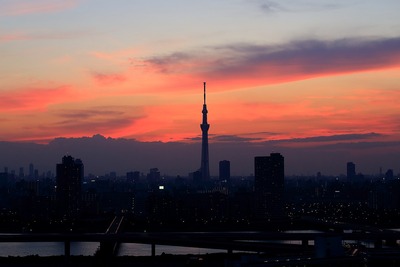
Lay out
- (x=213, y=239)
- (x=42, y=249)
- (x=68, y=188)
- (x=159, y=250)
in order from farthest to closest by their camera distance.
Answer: (x=68, y=188)
(x=42, y=249)
(x=159, y=250)
(x=213, y=239)

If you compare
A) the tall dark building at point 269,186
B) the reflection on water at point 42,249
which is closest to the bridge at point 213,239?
the reflection on water at point 42,249

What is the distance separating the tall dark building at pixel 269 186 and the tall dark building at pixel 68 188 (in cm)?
2537

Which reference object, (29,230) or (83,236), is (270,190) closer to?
(29,230)

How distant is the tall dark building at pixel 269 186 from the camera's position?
112m

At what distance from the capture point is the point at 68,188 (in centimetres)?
12456

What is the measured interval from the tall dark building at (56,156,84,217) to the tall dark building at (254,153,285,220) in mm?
25367

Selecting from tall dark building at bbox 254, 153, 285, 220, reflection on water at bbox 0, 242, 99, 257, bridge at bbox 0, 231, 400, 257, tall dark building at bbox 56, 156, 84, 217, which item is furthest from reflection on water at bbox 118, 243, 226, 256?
tall dark building at bbox 56, 156, 84, 217

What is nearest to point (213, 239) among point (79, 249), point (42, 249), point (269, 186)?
point (79, 249)

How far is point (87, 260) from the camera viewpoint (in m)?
49.2

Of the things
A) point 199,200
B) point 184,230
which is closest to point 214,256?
point 184,230

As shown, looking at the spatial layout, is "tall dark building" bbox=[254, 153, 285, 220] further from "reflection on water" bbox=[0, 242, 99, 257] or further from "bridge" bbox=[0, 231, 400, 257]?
"bridge" bbox=[0, 231, 400, 257]

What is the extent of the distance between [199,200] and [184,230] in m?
29.8

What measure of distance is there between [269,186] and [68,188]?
30.1 m

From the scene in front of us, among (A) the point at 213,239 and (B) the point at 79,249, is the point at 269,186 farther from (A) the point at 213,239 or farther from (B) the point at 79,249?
(A) the point at 213,239
